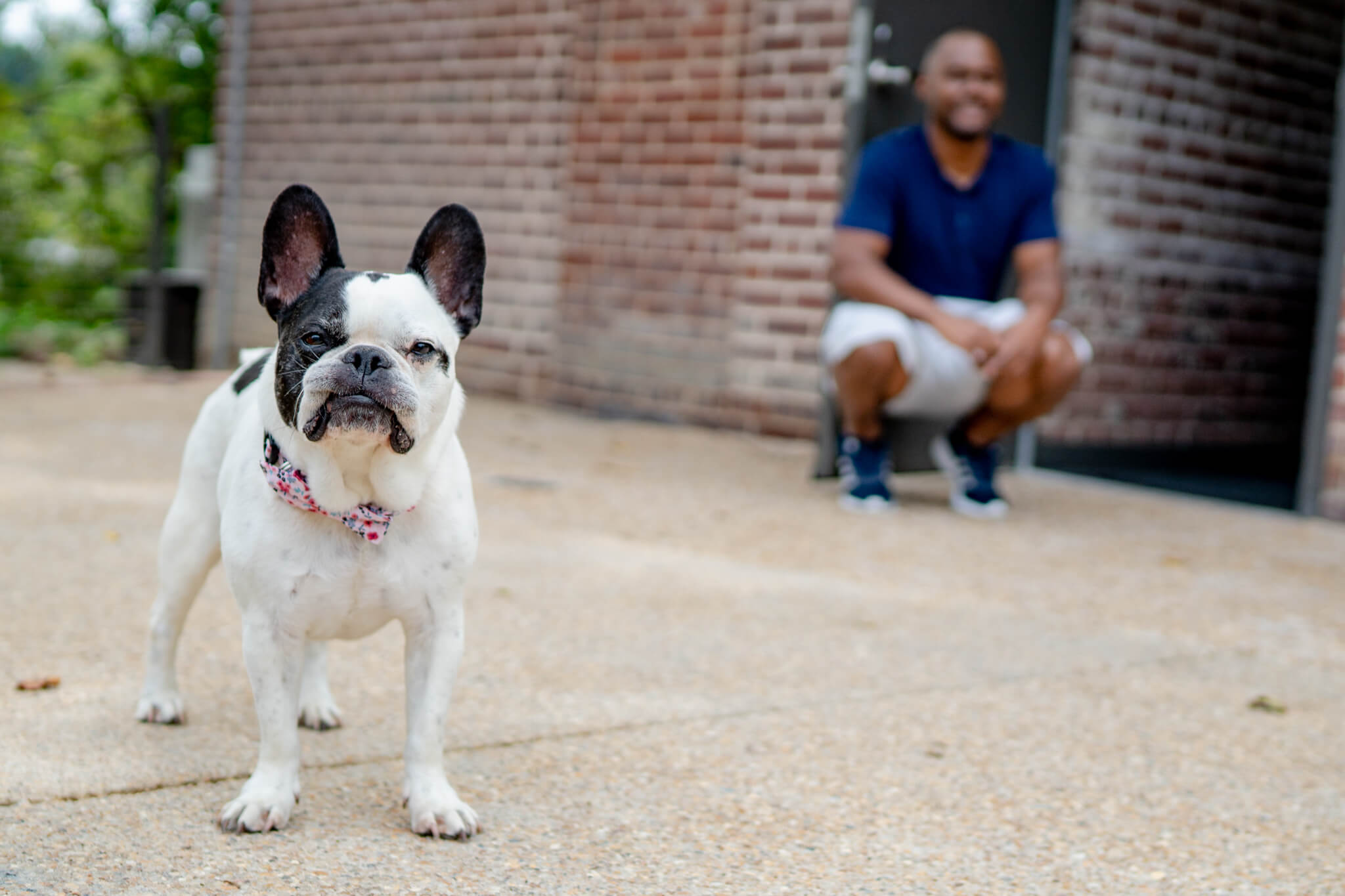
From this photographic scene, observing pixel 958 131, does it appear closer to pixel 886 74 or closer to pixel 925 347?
pixel 886 74

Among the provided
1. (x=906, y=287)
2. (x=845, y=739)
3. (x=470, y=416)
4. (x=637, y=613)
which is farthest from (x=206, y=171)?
(x=845, y=739)

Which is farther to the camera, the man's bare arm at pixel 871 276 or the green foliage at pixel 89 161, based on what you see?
the green foliage at pixel 89 161

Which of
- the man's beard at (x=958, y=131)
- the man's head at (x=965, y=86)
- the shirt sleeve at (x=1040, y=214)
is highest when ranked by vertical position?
the man's head at (x=965, y=86)

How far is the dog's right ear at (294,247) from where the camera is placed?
97.6 inches

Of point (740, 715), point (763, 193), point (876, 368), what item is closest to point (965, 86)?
point (876, 368)

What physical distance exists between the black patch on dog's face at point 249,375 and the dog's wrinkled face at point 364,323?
0.28 metres

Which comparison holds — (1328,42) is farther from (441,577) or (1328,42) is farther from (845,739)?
(441,577)

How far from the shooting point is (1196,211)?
8203 mm

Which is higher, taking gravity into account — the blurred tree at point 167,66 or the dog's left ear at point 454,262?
the blurred tree at point 167,66

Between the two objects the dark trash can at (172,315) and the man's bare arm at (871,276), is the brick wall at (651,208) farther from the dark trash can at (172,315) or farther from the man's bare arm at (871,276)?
the dark trash can at (172,315)

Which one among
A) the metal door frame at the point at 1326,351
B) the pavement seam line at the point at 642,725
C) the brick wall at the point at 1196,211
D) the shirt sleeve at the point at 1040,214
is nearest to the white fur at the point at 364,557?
the pavement seam line at the point at 642,725

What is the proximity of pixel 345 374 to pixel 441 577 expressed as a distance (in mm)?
426

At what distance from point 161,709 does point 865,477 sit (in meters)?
3.57

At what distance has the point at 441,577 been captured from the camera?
2.53m
